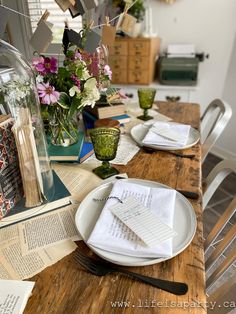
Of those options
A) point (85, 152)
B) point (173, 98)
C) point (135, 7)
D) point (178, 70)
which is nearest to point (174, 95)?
point (173, 98)

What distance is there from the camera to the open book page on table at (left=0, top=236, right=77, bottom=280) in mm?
594

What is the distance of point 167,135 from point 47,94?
55 cm

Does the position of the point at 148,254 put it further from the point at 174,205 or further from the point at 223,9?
the point at 223,9

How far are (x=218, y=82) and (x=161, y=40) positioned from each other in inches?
29.2

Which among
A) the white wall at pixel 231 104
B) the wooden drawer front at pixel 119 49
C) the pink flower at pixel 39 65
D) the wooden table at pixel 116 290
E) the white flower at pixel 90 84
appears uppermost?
the pink flower at pixel 39 65

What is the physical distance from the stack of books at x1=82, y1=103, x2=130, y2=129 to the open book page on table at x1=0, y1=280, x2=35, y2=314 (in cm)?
81

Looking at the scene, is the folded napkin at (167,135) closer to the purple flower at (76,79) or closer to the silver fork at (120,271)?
the purple flower at (76,79)

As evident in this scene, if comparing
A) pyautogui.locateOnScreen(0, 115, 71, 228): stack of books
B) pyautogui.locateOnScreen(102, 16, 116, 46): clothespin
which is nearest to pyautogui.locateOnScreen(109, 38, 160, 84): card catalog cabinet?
pyautogui.locateOnScreen(102, 16, 116, 46): clothespin

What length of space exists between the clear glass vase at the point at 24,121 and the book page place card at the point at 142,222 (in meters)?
0.23

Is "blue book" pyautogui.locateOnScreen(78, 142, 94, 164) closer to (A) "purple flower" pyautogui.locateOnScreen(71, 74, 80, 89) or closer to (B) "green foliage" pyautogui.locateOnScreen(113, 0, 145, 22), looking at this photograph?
(A) "purple flower" pyautogui.locateOnScreen(71, 74, 80, 89)

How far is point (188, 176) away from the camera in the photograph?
37.3 inches

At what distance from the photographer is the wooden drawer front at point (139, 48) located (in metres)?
2.42

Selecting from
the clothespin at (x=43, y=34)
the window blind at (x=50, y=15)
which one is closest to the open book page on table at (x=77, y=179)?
the clothespin at (x=43, y=34)

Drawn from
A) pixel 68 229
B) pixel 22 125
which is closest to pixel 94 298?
pixel 68 229
